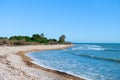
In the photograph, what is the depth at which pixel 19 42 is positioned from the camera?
102688 millimetres

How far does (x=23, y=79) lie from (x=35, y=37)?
357ft

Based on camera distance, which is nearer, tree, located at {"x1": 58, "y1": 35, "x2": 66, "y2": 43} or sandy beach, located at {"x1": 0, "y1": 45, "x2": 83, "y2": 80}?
sandy beach, located at {"x1": 0, "y1": 45, "x2": 83, "y2": 80}

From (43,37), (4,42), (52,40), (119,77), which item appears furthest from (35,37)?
(119,77)

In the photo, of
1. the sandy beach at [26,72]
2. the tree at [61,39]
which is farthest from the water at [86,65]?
the tree at [61,39]

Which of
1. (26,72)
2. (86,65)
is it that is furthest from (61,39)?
(26,72)

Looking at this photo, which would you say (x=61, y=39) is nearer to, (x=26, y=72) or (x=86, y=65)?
(x=86, y=65)

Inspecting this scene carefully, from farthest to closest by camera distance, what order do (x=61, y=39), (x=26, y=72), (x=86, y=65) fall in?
(x=61, y=39), (x=86, y=65), (x=26, y=72)

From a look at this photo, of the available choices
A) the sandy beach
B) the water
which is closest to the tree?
the water

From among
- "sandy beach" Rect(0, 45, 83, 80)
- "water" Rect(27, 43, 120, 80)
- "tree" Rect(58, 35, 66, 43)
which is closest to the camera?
"sandy beach" Rect(0, 45, 83, 80)

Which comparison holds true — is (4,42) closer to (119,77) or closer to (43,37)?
(43,37)

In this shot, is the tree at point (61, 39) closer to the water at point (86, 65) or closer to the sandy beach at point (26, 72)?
the water at point (86, 65)

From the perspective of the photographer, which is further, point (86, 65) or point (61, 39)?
point (61, 39)

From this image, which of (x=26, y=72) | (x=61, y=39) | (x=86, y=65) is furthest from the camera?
(x=61, y=39)

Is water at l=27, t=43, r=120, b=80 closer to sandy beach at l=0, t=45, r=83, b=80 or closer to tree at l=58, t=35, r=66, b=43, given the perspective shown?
sandy beach at l=0, t=45, r=83, b=80
